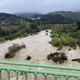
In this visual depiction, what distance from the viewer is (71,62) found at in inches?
443

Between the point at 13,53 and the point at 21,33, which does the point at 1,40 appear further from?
the point at 13,53

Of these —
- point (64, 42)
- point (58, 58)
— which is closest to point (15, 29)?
point (64, 42)

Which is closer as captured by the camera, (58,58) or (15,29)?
(58,58)

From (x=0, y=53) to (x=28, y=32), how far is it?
11858 millimetres

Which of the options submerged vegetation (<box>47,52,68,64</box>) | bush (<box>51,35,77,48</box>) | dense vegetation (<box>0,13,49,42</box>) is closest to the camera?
submerged vegetation (<box>47,52,68,64</box>)

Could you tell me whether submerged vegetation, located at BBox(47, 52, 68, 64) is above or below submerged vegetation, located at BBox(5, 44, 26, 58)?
above

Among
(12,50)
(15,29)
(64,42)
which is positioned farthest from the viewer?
(15,29)

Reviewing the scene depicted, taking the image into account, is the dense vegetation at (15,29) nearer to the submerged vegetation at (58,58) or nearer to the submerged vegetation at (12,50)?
the submerged vegetation at (12,50)

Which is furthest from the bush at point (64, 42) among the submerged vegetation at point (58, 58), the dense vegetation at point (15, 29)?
the dense vegetation at point (15, 29)

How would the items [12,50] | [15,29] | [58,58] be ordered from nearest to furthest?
[58,58] → [12,50] → [15,29]

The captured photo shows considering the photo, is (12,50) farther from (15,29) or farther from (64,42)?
(15,29)

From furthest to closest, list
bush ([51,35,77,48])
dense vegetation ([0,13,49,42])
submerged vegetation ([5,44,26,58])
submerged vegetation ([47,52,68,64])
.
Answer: dense vegetation ([0,13,49,42])
bush ([51,35,77,48])
submerged vegetation ([5,44,26,58])
submerged vegetation ([47,52,68,64])

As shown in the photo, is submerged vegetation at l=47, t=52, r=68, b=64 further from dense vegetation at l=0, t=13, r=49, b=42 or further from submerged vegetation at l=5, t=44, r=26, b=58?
dense vegetation at l=0, t=13, r=49, b=42

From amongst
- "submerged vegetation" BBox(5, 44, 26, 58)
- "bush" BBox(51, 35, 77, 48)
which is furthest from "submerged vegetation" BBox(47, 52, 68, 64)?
"bush" BBox(51, 35, 77, 48)
